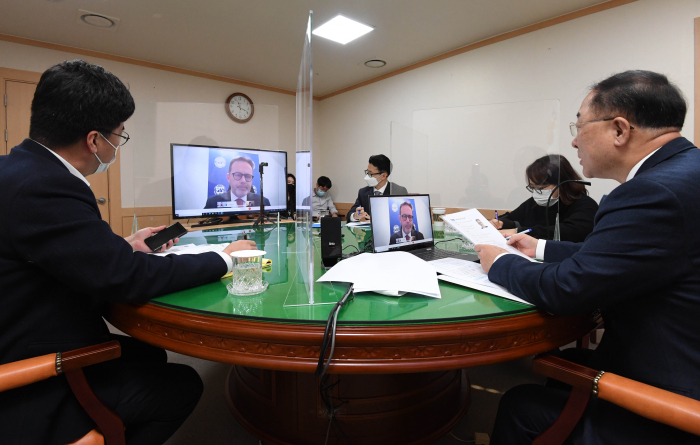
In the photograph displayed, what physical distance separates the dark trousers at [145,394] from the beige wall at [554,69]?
2.09 metres

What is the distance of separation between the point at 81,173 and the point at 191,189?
1.24 metres

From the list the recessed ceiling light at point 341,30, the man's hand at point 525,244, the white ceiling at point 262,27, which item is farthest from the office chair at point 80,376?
the recessed ceiling light at point 341,30

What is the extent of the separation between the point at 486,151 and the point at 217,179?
1913 millimetres

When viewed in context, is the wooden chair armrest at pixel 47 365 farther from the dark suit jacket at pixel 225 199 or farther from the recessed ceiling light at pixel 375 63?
the recessed ceiling light at pixel 375 63

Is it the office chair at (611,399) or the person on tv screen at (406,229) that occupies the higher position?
the person on tv screen at (406,229)

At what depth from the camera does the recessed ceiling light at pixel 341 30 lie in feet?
11.4

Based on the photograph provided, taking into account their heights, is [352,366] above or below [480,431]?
above

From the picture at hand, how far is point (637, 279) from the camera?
27.2 inches

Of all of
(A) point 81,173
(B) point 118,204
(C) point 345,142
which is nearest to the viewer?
(A) point 81,173

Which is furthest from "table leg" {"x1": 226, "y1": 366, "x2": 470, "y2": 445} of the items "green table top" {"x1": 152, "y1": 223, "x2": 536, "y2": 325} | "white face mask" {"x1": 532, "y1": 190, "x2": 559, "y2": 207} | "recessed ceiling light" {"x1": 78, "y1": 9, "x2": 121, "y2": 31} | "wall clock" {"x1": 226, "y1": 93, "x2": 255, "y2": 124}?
"wall clock" {"x1": 226, "y1": 93, "x2": 255, "y2": 124}

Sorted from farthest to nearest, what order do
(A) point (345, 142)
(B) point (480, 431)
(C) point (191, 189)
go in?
(A) point (345, 142)
(C) point (191, 189)
(B) point (480, 431)

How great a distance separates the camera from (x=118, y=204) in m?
4.30

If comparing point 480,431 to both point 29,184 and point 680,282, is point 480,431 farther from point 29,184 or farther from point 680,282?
point 29,184

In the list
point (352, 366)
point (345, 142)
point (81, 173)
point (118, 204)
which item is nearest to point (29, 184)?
point (81, 173)
